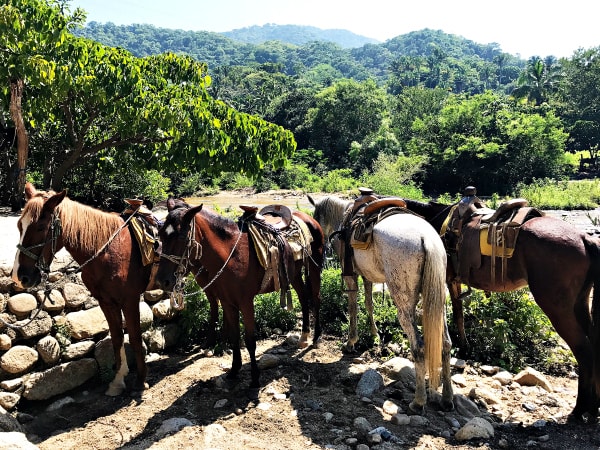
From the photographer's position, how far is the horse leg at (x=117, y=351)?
4.85 metres

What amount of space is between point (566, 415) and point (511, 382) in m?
0.72

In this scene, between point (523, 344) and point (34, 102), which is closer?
point (523, 344)

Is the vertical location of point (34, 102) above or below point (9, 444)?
above

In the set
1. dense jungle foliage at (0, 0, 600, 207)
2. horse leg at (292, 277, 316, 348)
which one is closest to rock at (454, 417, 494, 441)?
horse leg at (292, 277, 316, 348)

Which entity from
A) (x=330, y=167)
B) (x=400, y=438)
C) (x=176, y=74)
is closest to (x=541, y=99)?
(x=330, y=167)

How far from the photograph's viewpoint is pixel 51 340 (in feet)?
16.2

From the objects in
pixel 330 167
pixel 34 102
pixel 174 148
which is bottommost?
pixel 330 167

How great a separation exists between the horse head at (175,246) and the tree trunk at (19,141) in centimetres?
513

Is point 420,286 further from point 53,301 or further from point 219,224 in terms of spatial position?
point 53,301

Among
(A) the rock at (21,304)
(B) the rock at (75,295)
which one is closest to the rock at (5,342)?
(A) the rock at (21,304)

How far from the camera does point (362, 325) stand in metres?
6.17

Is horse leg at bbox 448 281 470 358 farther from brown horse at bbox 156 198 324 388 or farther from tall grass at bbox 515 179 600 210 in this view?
tall grass at bbox 515 179 600 210

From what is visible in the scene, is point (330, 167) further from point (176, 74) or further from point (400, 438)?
point (400, 438)

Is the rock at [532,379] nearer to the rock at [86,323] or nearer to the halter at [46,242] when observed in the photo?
the rock at [86,323]
